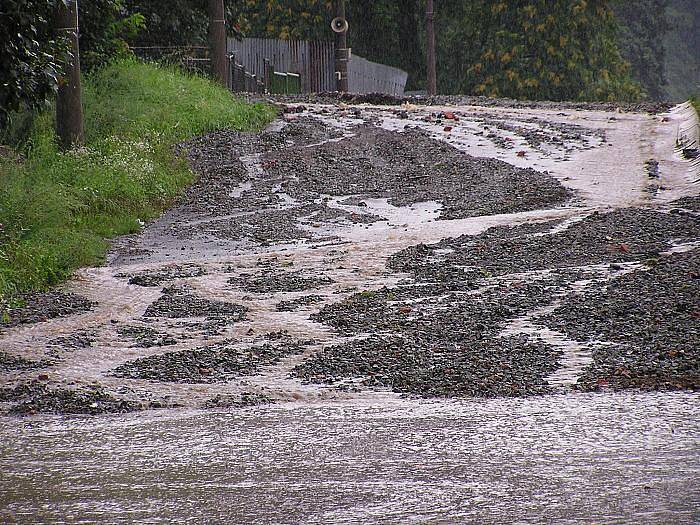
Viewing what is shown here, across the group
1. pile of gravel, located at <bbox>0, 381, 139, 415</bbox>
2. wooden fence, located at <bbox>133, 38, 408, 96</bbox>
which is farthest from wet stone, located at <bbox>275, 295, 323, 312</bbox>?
wooden fence, located at <bbox>133, 38, 408, 96</bbox>

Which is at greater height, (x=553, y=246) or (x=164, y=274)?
(x=553, y=246)

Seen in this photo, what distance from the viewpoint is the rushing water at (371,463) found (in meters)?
4.73

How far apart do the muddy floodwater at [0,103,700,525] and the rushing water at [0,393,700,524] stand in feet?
0.05

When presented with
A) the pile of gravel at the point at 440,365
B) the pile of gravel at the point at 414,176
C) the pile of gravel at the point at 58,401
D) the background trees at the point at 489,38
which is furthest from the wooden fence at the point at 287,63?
the pile of gravel at the point at 58,401

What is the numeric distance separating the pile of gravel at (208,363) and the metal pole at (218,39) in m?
16.5

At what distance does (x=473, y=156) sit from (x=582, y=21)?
23.0 metres

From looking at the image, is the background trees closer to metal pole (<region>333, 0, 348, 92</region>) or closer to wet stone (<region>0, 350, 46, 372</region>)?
metal pole (<region>333, 0, 348, 92</region>)

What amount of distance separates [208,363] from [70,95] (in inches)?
326

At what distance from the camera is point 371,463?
5375 mm

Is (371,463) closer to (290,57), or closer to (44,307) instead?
(44,307)

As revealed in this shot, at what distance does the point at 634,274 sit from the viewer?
30.4 feet

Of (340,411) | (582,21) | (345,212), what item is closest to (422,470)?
(340,411)

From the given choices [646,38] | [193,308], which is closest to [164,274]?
[193,308]

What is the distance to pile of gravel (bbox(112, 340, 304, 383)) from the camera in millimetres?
7230
